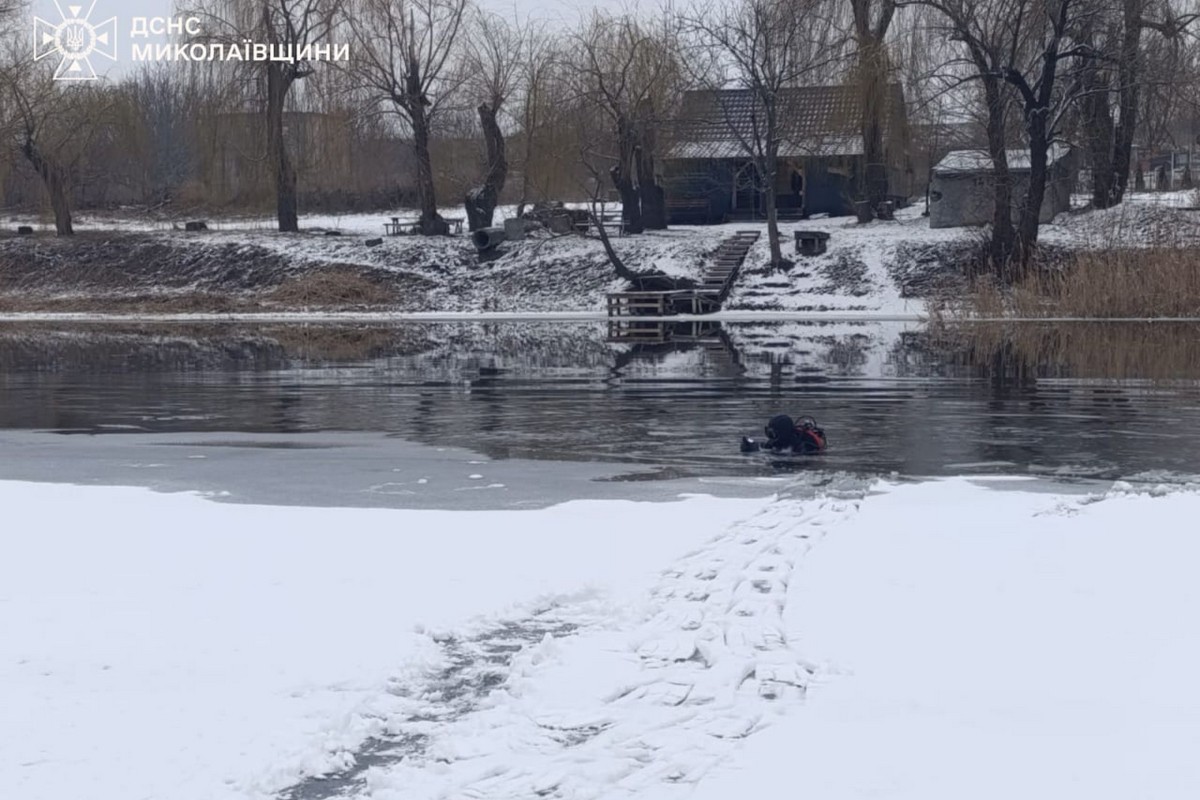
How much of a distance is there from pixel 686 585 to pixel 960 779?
3087mm

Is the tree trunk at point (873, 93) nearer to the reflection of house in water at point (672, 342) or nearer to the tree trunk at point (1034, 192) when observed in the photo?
the tree trunk at point (1034, 192)

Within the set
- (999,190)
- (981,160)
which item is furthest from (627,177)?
(999,190)

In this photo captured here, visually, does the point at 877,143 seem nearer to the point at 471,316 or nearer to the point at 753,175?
the point at 753,175

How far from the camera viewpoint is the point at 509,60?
157 feet

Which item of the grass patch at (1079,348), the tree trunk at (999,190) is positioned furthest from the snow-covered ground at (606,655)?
the tree trunk at (999,190)

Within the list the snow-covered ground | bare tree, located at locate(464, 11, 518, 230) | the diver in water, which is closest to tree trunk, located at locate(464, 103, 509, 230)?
bare tree, located at locate(464, 11, 518, 230)

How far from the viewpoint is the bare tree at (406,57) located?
46.4 metres

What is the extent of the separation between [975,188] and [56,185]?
3185cm

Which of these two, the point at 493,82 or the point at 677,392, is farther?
the point at 493,82

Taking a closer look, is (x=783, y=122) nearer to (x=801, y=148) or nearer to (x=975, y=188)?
(x=801, y=148)

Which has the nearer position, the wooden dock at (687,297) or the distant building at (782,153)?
the wooden dock at (687,297)

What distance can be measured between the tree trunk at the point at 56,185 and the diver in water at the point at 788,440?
42.2m

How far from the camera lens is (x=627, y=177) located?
46406 mm

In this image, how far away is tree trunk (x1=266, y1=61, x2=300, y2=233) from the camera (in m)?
46.4
